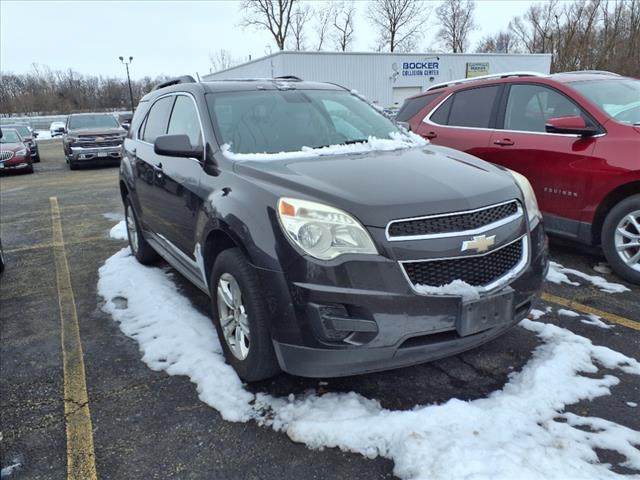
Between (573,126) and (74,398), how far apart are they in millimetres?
4352

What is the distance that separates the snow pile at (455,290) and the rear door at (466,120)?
3.36 metres

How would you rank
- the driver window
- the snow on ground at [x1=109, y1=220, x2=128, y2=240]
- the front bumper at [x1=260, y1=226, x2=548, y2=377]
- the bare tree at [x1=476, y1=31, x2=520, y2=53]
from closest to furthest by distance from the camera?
1. the front bumper at [x1=260, y1=226, x2=548, y2=377]
2. the driver window
3. the snow on ground at [x1=109, y1=220, x2=128, y2=240]
4. the bare tree at [x1=476, y1=31, x2=520, y2=53]

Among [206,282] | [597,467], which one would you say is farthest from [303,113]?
[597,467]

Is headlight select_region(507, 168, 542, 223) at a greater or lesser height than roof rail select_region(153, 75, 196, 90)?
lesser

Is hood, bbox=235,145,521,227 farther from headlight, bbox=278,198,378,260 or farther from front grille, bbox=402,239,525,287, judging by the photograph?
front grille, bbox=402,239,525,287

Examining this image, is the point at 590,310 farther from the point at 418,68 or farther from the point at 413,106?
A: the point at 418,68

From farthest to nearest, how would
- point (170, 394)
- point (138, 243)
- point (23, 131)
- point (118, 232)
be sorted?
1. point (23, 131)
2. point (118, 232)
3. point (138, 243)
4. point (170, 394)

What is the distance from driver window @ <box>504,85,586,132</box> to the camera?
4809 millimetres

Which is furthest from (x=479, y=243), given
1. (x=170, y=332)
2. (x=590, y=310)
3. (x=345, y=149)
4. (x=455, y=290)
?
(x=170, y=332)

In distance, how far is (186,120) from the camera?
12.6 ft

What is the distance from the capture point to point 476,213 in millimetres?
2582

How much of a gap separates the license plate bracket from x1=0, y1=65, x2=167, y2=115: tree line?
7393 centimetres

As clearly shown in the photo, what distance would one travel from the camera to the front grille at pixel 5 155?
15.6 metres

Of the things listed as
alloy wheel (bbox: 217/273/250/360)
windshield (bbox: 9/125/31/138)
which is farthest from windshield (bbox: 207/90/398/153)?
windshield (bbox: 9/125/31/138)
